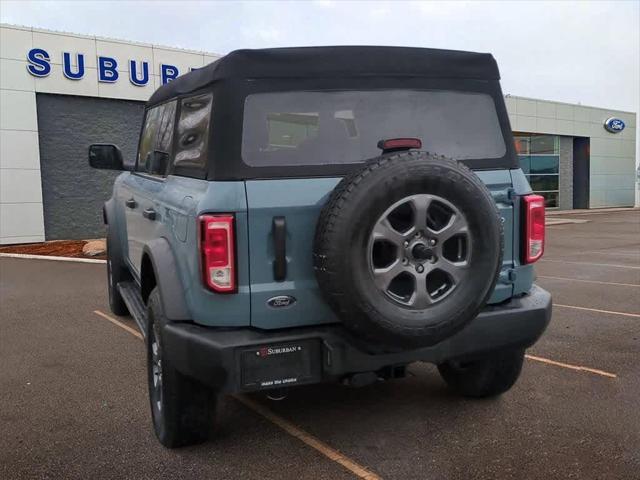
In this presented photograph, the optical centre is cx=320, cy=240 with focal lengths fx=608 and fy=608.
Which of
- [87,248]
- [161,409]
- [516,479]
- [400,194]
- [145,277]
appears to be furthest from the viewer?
[87,248]

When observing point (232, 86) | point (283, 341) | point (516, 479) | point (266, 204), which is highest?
point (232, 86)

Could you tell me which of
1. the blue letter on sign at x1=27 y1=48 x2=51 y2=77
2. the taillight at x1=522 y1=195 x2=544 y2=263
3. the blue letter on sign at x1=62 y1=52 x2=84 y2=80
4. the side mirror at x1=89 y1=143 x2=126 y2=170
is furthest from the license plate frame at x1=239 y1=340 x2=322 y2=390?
the blue letter on sign at x1=62 y1=52 x2=84 y2=80

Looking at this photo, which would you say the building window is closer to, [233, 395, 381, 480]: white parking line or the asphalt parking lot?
the asphalt parking lot

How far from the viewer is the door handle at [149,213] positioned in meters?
3.88

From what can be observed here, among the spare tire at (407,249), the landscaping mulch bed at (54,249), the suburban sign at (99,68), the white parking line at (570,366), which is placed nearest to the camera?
the spare tire at (407,249)

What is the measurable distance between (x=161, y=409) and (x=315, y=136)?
1.72 metres

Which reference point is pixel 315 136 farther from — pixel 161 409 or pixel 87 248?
pixel 87 248

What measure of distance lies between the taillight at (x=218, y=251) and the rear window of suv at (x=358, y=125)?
0.38 m

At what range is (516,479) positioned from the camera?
3.01 meters

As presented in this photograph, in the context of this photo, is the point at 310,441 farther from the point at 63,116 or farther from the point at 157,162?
the point at 63,116

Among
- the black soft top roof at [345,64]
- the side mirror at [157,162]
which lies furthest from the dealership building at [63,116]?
the black soft top roof at [345,64]

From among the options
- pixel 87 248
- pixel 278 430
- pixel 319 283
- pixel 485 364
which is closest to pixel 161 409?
pixel 278 430

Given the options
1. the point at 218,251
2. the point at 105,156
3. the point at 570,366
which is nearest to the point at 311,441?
the point at 218,251

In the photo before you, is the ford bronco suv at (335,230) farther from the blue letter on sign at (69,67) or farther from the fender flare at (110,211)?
the blue letter on sign at (69,67)
